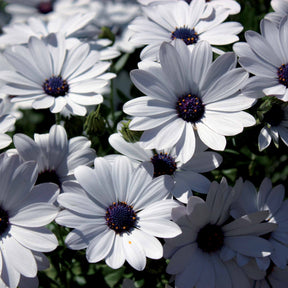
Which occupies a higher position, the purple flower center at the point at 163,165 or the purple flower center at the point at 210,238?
the purple flower center at the point at 163,165

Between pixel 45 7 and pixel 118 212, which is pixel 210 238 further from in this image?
pixel 45 7

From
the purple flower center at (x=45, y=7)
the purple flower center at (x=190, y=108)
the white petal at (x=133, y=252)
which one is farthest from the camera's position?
the purple flower center at (x=45, y=7)

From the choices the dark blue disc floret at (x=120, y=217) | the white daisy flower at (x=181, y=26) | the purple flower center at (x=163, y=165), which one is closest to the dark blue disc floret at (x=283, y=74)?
the white daisy flower at (x=181, y=26)

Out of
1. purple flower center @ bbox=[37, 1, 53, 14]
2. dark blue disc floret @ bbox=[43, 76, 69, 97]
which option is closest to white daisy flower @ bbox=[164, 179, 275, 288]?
dark blue disc floret @ bbox=[43, 76, 69, 97]

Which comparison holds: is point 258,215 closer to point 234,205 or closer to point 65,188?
point 234,205

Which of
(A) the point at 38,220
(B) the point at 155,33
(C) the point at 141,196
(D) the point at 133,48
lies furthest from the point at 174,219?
(D) the point at 133,48

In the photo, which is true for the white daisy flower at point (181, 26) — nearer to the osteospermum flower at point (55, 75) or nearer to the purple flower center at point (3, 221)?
the osteospermum flower at point (55, 75)
